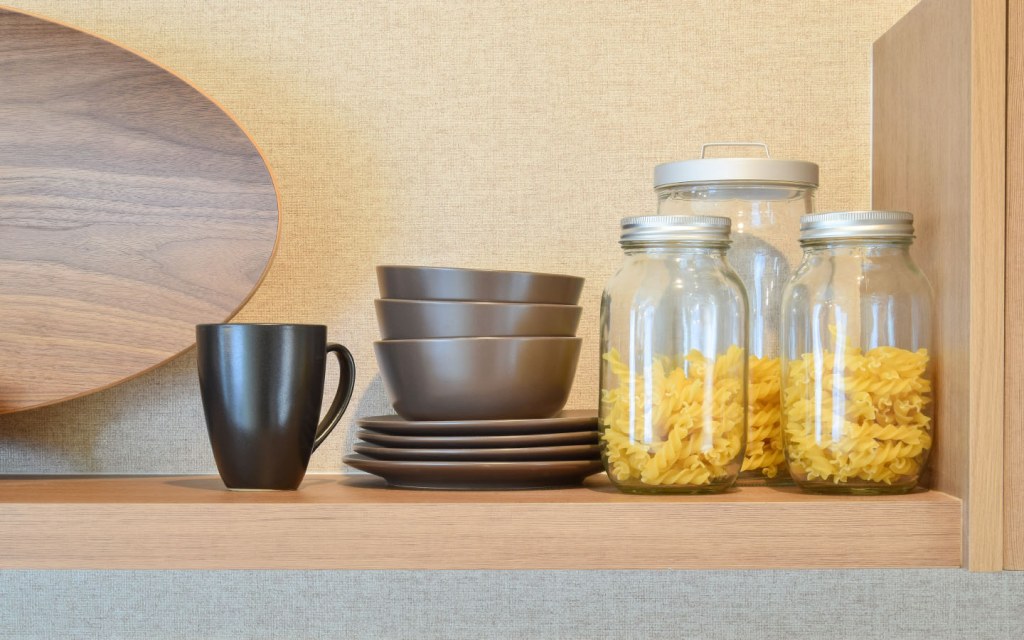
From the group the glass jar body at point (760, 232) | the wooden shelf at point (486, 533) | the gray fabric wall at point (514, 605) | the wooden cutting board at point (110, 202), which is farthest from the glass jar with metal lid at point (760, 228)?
the wooden cutting board at point (110, 202)

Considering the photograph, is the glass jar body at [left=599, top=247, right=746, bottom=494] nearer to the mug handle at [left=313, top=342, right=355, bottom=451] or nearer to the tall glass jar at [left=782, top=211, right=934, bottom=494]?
the tall glass jar at [left=782, top=211, right=934, bottom=494]

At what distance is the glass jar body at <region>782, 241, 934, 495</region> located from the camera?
815 mm

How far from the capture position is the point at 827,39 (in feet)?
3.58

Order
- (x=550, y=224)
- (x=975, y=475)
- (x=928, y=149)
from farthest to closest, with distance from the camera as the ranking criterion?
(x=550, y=224) → (x=928, y=149) → (x=975, y=475)

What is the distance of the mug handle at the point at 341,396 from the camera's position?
900mm

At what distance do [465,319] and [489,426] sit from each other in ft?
0.31

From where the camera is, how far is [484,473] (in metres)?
0.84

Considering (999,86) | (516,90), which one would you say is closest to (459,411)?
(516,90)

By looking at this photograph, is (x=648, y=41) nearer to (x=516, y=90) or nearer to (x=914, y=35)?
(x=516, y=90)

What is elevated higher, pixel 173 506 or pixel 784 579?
pixel 173 506

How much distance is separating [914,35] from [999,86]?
0.58 ft

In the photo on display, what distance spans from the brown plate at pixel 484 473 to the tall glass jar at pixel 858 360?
0.18m

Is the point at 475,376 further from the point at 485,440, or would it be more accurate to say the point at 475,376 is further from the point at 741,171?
the point at 741,171

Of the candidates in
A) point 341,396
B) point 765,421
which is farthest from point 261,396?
point 765,421
